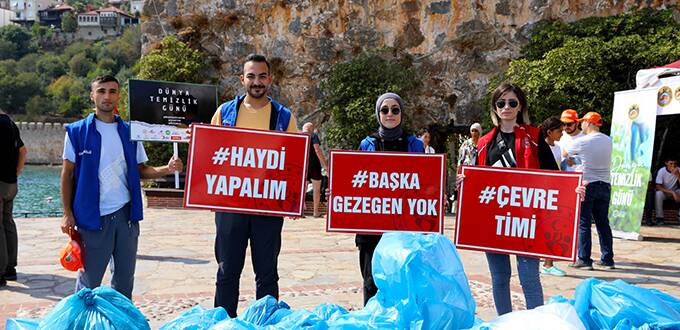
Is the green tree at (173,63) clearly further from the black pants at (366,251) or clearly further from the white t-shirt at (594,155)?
the black pants at (366,251)

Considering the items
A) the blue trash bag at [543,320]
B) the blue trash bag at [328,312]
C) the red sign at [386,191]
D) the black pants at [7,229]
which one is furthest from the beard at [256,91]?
the black pants at [7,229]

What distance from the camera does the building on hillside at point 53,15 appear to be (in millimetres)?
143000

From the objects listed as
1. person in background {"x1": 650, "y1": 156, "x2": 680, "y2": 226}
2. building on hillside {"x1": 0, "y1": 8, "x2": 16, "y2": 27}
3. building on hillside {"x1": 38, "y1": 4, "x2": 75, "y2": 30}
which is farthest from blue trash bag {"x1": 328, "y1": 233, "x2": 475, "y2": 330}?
building on hillside {"x1": 0, "y1": 8, "x2": 16, "y2": 27}

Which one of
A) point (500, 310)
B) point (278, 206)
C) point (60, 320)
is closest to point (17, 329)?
point (60, 320)

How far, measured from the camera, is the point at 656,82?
348 inches

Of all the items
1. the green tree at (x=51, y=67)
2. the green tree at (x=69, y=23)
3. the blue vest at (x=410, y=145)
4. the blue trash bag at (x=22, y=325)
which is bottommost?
the blue trash bag at (x=22, y=325)

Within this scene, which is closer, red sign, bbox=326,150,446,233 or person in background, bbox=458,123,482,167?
red sign, bbox=326,150,446,233

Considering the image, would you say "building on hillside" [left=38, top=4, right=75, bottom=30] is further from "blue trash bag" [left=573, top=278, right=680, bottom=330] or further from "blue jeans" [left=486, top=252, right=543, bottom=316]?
"blue trash bag" [left=573, top=278, right=680, bottom=330]

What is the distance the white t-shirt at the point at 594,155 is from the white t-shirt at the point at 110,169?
195 inches

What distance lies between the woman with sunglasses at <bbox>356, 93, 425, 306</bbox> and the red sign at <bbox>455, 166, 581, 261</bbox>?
1.54 ft

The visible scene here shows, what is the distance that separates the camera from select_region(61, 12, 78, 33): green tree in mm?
129250

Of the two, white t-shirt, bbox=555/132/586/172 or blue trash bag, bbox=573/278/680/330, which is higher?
white t-shirt, bbox=555/132/586/172

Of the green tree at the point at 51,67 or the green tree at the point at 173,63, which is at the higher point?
the green tree at the point at 51,67

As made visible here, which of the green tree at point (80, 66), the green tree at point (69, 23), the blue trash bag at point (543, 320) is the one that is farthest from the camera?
the green tree at point (69, 23)
